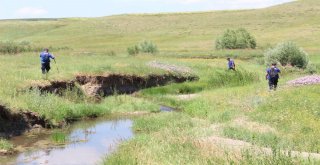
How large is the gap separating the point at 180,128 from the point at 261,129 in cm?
362

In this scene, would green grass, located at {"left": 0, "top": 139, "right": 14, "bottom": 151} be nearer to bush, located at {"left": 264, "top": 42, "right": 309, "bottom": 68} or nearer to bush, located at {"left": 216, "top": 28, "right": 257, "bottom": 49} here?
bush, located at {"left": 264, "top": 42, "right": 309, "bottom": 68}

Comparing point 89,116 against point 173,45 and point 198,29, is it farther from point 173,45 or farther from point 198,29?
point 198,29

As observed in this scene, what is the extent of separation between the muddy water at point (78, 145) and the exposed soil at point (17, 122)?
68cm

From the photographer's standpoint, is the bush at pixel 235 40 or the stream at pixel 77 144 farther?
the bush at pixel 235 40

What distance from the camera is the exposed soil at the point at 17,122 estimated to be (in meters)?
25.5

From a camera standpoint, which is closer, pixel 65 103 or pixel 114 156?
pixel 114 156

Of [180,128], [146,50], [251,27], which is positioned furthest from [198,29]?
[180,128]

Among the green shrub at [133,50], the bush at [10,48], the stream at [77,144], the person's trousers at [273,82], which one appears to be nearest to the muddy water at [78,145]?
the stream at [77,144]

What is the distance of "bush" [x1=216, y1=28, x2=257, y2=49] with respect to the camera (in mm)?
94375

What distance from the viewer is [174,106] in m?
35.5

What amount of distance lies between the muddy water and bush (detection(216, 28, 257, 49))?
6651 cm

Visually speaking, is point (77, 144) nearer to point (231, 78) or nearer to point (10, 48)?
point (231, 78)

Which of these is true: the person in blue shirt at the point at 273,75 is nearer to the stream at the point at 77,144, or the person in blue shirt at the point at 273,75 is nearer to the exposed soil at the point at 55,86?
the stream at the point at 77,144

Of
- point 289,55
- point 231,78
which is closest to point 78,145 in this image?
point 231,78
